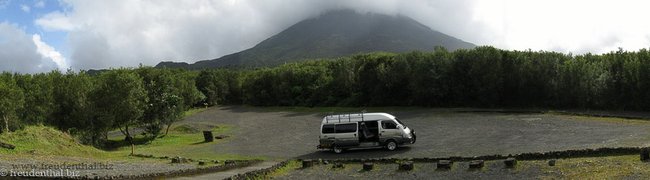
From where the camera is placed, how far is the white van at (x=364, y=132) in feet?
96.1

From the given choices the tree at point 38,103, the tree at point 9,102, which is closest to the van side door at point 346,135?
the tree at point 9,102

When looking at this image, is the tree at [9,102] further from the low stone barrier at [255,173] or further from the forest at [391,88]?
the low stone barrier at [255,173]

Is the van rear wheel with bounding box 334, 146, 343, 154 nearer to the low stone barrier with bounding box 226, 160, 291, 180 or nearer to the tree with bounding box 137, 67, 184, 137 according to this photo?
the low stone barrier with bounding box 226, 160, 291, 180

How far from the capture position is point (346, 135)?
29719mm

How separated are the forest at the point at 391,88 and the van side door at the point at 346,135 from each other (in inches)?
897

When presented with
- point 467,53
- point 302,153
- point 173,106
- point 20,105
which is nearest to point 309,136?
point 302,153

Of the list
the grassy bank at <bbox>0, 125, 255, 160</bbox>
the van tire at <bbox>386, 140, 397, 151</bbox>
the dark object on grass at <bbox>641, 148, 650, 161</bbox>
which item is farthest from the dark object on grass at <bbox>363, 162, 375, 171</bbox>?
the dark object on grass at <bbox>641, 148, 650, 161</bbox>

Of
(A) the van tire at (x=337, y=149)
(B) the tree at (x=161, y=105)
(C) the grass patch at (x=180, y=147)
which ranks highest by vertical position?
(B) the tree at (x=161, y=105)

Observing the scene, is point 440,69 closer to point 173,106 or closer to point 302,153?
point 173,106

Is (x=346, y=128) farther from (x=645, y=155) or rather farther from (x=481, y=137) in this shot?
(x=645, y=155)

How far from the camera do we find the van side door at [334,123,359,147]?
2961 centimetres

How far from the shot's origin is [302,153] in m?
31.5

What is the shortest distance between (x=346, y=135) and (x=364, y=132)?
105 cm

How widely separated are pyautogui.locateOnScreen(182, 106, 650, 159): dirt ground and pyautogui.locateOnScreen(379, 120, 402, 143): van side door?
0.89m
